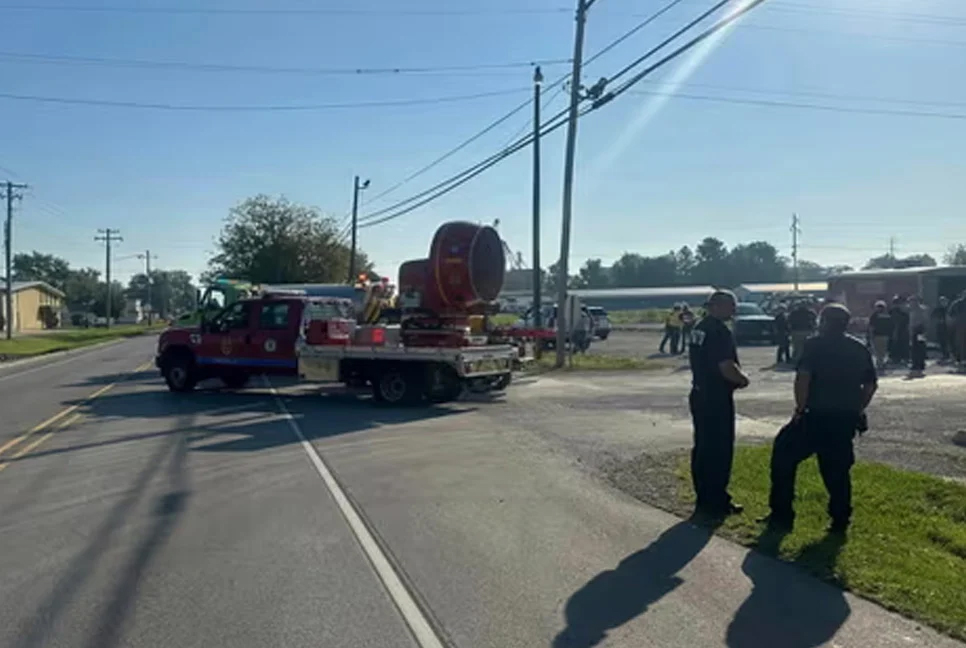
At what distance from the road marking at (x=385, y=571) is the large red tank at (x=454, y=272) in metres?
8.24

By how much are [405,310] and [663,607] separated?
14373 mm

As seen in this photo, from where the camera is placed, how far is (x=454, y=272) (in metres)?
19.9

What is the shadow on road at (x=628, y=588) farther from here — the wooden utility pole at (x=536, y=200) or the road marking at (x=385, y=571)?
the wooden utility pole at (x=536, y=200)

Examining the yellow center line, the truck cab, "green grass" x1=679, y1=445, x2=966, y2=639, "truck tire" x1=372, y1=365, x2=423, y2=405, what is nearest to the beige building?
the truck cab

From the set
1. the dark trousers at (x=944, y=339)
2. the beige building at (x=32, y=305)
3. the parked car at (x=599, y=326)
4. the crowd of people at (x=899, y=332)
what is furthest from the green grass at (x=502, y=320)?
the beige building at (x=32, y=305)

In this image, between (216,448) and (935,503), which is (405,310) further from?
(935,503)

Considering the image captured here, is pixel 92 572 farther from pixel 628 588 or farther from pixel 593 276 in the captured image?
pixel 593 276

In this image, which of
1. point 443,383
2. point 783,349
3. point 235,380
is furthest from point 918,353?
point 235,380

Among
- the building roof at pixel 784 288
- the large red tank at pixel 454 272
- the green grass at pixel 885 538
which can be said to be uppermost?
the building roof at pixel 784 288

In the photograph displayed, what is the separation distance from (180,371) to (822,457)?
56.0ft

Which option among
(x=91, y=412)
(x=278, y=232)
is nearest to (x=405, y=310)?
(x=91, y=412)

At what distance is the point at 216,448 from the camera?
1334 centimetres

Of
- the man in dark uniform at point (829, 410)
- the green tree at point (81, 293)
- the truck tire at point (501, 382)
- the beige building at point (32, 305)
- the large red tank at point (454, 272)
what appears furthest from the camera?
the green tree at point (81, 293)

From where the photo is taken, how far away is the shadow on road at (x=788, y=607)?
5566 mm
